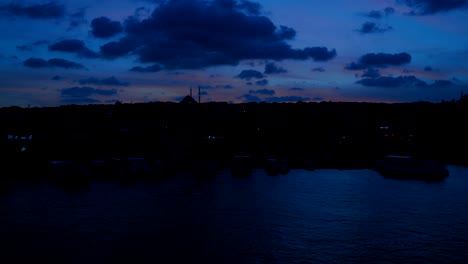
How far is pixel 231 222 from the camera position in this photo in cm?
5528

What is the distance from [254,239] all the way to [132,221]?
54.6 ft

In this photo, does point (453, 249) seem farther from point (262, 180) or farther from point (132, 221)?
point (262, 180)

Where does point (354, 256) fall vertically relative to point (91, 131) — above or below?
below

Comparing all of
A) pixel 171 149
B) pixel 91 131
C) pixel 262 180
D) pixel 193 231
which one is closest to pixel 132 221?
pixel 193 231

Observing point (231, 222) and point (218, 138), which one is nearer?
point (231, 222)

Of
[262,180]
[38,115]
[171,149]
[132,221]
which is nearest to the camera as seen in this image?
[132,221]

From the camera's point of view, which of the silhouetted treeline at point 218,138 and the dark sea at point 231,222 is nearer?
the dark sea at point 231,222

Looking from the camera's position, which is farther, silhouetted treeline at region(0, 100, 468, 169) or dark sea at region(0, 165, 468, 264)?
silhouetted treeline at region(0, 100, 468, 169)

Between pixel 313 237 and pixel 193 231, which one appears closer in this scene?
pixel 313 237

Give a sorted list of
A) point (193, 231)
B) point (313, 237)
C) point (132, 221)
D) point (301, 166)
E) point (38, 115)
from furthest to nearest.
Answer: point (38, 115) < point (301, 166) < point (132, 221) < point (193, 231) < point (313, 237)

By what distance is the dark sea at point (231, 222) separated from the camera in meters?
41.6

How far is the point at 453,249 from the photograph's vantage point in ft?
144

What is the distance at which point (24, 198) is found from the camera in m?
68.9

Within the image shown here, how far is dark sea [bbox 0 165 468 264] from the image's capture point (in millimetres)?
41562
